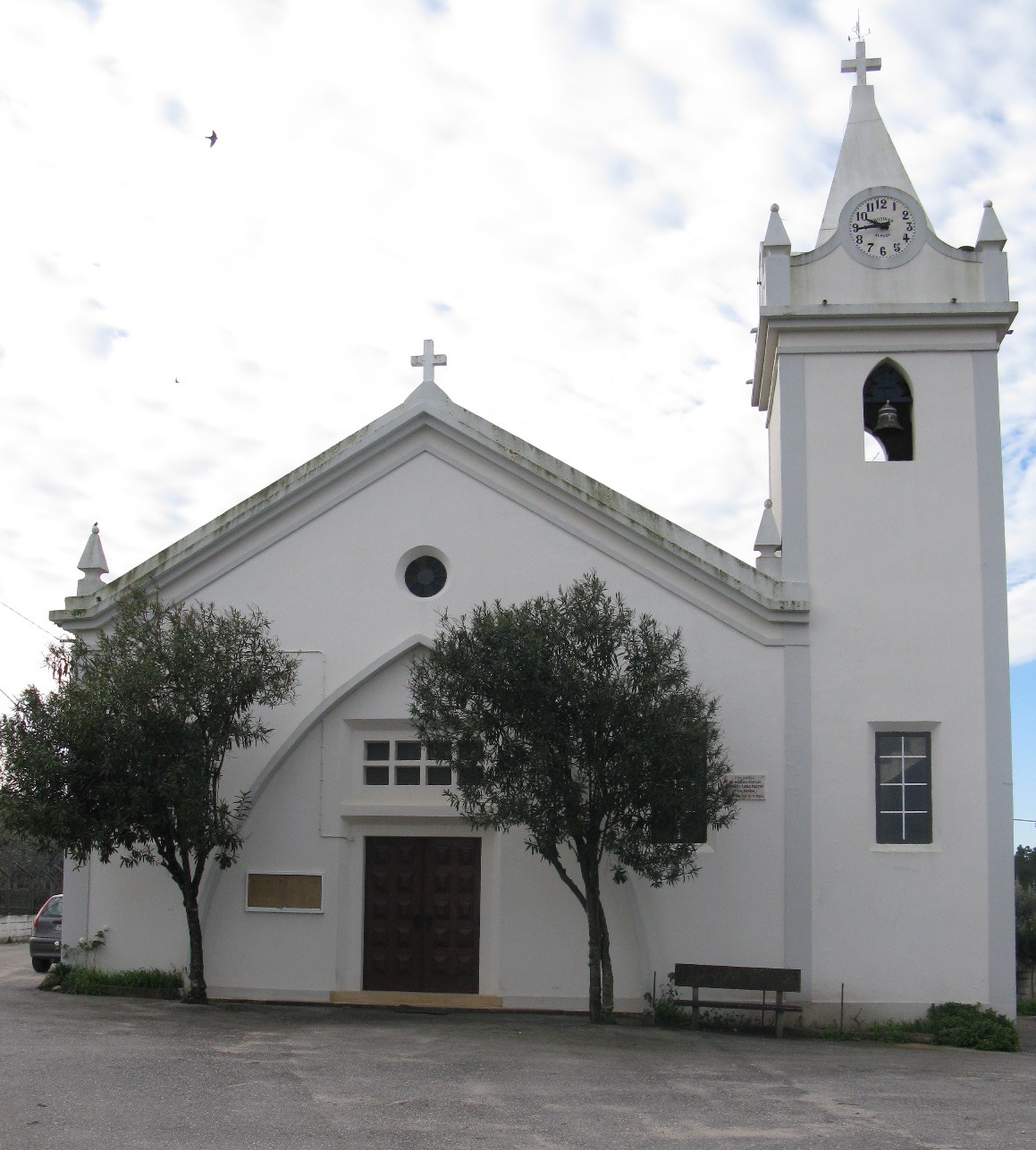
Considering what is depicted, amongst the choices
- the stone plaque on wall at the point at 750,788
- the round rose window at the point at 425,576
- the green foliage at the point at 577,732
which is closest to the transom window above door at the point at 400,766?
the round rose window at the point at 425,576

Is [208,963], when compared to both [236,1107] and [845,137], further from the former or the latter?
[845,137]

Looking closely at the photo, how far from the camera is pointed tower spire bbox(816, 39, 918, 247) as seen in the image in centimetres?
1833

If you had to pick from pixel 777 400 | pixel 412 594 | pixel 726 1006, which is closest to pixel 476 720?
pixel 412 594

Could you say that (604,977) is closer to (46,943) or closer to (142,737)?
(142,737)

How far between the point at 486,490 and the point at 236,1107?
9666 mm

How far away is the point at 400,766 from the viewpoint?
1744 cm

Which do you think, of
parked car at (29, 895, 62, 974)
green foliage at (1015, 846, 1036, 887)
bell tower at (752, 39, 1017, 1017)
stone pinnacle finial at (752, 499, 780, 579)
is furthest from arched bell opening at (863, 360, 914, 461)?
green foliage at (1015, 846, 1036, 887)

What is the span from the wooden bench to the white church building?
1.66 feet

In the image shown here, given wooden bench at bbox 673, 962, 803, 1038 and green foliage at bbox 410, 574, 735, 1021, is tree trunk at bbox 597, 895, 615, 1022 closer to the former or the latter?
green foliage at bbox 410, 574, 735, 1021

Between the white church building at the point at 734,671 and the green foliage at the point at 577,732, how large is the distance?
1938 mm

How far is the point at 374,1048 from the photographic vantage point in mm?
12734

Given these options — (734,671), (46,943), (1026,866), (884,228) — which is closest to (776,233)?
(884,228)

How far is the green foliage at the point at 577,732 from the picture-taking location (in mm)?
14305

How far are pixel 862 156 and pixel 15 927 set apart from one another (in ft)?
89.5
